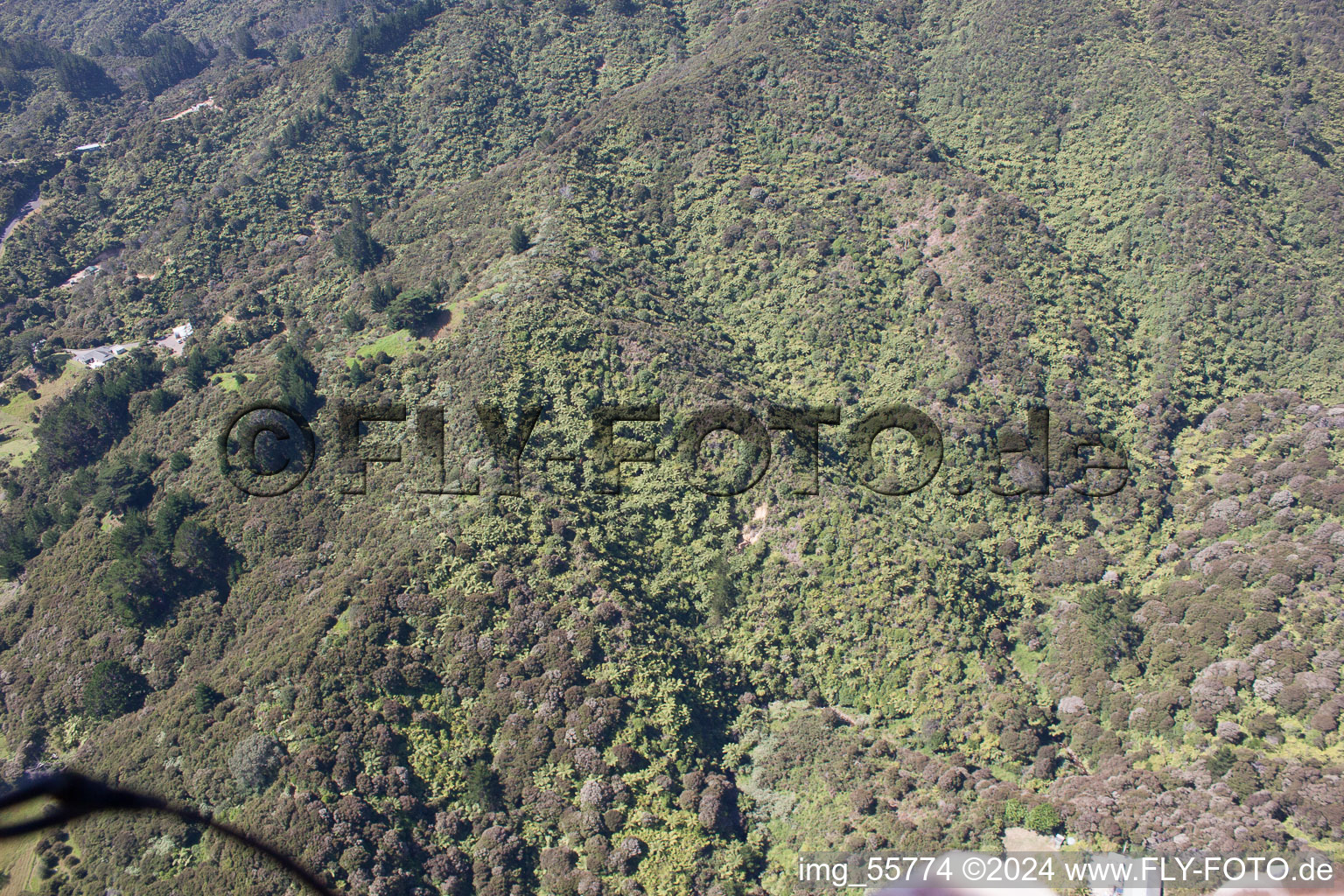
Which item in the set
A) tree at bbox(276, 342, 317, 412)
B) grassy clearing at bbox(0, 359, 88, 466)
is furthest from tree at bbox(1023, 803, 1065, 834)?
grassy clearing at bbox(0, 359, 88, 466)

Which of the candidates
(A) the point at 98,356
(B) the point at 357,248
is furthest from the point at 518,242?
(A) the point at 98,356

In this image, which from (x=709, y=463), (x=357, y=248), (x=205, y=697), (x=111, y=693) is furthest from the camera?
(x=357, y=248)

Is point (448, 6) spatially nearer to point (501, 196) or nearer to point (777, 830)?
point (501, 196)

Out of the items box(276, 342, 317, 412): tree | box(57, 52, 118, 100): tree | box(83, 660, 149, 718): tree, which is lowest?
box(83, 660, 149, 718): tree

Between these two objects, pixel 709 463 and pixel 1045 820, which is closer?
pixel 1045 820

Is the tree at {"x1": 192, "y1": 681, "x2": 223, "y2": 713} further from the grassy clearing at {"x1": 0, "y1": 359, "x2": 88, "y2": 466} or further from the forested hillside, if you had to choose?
the grassy clearing at {"x1": 0, "y1": 359, "x2": 88, "y2": 466}

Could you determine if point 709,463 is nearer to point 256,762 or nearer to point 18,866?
point 256,762

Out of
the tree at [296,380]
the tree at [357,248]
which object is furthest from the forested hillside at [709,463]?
the tree at [357,248]
